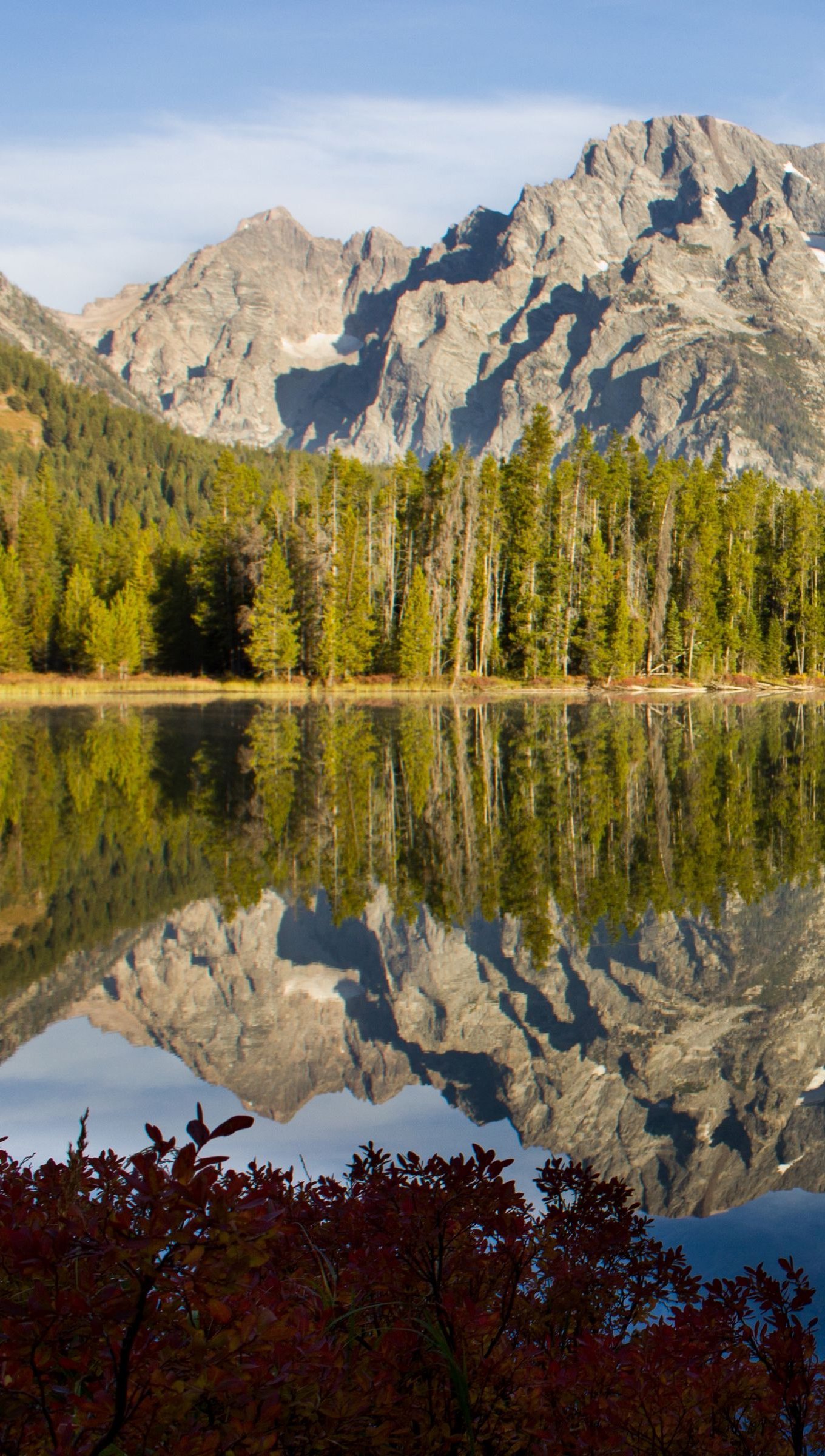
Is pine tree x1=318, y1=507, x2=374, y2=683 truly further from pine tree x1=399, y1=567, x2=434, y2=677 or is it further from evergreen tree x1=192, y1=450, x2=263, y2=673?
evergreen tree x1=192, y1=450, x2=263, y2=673

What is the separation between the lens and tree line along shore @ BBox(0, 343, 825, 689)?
61.6m

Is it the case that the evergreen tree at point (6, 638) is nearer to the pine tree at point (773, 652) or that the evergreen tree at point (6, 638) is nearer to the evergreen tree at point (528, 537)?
the evergreen tree at point (528, 537)

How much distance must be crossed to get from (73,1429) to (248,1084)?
13.2 ft

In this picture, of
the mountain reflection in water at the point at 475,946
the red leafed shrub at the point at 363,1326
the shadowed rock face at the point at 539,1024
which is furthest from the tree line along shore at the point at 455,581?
the red leafed shrub at the point at 363,1326

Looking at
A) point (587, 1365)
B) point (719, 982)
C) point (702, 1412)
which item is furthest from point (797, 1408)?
point (719, 982)

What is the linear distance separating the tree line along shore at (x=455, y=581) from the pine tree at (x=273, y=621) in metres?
0.13

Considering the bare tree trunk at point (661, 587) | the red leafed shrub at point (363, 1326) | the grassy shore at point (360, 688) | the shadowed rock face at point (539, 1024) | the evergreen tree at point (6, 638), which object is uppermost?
the bare tree trunk at point (661, 587)

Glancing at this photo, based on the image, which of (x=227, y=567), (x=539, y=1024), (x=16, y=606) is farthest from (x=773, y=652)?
(x=539, y=1024)

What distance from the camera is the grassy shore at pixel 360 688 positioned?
55375 mm

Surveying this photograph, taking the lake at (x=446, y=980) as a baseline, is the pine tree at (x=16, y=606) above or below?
above

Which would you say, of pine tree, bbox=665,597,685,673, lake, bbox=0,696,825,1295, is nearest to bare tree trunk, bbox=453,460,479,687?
pine tree, bbox=665,597,685,673

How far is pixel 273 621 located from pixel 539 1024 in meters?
53.5

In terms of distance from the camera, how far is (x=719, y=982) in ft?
25.2

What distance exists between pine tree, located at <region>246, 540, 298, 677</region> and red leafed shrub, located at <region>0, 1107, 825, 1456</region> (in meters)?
56.3
